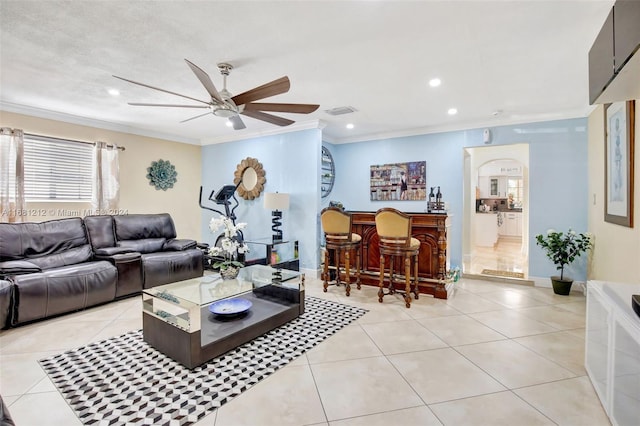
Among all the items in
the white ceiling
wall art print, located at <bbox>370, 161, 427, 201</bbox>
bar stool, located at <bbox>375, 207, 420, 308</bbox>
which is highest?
the white ceiling

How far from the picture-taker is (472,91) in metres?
3.40

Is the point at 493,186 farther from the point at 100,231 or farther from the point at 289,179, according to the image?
the point at 100,231

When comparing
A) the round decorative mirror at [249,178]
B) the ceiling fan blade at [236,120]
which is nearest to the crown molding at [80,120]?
the round decorative mirror at [249,178]

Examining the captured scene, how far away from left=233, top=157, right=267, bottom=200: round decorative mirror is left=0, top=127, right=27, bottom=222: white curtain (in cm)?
300

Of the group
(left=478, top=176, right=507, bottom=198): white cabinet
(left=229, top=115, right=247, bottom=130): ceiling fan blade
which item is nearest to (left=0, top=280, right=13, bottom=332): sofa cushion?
(left=229, top=115, right=247, bottom=130): ceiling fan blade

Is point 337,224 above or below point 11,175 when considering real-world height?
below

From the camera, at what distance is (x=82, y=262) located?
3787 mm

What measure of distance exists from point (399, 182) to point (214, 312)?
406 cm

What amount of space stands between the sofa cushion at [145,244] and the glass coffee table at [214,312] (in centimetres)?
197

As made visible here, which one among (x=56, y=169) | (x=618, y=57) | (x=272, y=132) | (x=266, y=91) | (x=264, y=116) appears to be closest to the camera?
(x=618, y=57)

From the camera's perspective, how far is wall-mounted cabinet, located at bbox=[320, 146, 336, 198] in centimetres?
577

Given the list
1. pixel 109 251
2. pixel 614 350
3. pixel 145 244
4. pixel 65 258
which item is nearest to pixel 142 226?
pixel 145 244

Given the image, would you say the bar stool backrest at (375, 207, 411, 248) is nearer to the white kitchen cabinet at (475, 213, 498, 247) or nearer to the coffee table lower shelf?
the coffee table lower shelf

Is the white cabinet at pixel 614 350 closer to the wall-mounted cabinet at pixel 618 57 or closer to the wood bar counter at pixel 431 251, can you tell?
the wall-mounted cabinet at pixel 618 57
